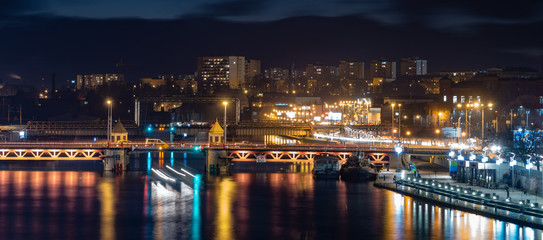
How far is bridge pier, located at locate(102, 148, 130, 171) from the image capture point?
283ft

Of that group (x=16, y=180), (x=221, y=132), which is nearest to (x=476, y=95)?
(x=221, y=132)

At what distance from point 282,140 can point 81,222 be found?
114209mm

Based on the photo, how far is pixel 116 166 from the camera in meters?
86.2

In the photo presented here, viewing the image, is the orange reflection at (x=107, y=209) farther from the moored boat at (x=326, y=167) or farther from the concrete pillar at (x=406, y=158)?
the concrete pillar at (x=406, y=158)

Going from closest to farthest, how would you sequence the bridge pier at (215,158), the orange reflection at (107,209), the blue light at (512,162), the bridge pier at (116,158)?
the orange reflection at (107,209), the blue light at (512,162), the bridge pier at (215,158), the bridge pier at (116,158)

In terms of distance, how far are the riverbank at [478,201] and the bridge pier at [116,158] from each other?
3177 cm

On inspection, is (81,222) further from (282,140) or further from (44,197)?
(282,140)

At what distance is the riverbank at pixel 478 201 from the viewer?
153 feet

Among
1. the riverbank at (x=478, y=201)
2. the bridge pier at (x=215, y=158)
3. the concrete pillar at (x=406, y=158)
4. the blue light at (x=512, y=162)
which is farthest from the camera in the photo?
the bridge pier at (x=215, y=158)

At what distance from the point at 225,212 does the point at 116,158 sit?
33.2m

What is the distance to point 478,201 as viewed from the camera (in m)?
52.4

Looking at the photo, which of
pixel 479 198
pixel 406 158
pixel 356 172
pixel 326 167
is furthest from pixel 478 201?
pixel 406 158

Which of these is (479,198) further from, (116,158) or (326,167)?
(116,158)

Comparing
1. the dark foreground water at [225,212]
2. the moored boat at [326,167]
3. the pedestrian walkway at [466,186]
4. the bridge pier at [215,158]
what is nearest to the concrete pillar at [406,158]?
the pedestrian walkway at [466,186]
